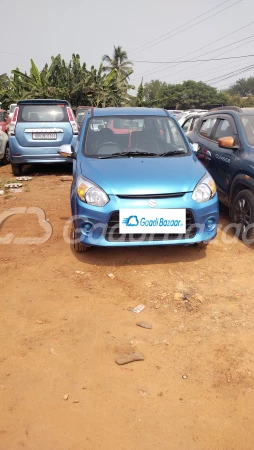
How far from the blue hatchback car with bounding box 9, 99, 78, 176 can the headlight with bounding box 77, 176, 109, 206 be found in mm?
4654

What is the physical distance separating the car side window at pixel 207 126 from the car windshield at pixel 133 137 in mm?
1252

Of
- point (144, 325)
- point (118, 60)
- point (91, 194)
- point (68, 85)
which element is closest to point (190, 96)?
point (118, 60)

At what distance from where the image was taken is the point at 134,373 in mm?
2418

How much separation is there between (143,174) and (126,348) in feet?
6.10

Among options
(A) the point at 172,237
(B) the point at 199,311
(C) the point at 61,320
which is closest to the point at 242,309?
(B) the point at 199,311

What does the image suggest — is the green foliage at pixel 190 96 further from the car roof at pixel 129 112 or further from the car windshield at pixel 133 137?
the car windshield at pixel 133 137

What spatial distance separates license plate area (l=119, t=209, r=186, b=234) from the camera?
3.64 m

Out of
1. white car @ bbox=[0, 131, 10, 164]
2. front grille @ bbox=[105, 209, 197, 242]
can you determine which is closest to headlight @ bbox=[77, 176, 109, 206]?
front grille @ bbox=[105, 209, 197, 242]

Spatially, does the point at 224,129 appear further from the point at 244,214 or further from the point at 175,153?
the point at 244,214

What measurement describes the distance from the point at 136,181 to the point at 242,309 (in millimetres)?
1564

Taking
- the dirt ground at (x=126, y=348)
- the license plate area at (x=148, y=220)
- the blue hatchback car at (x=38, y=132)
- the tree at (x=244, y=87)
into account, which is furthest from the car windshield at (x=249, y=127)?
the tree at (x=244, y=87)

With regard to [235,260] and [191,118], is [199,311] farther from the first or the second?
[191,118]

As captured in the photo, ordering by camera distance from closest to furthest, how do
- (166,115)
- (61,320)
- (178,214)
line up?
(61,320), (178,214), (166,115)

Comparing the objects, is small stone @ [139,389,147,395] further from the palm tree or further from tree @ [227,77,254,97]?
tree @ [227,77,254,97]
